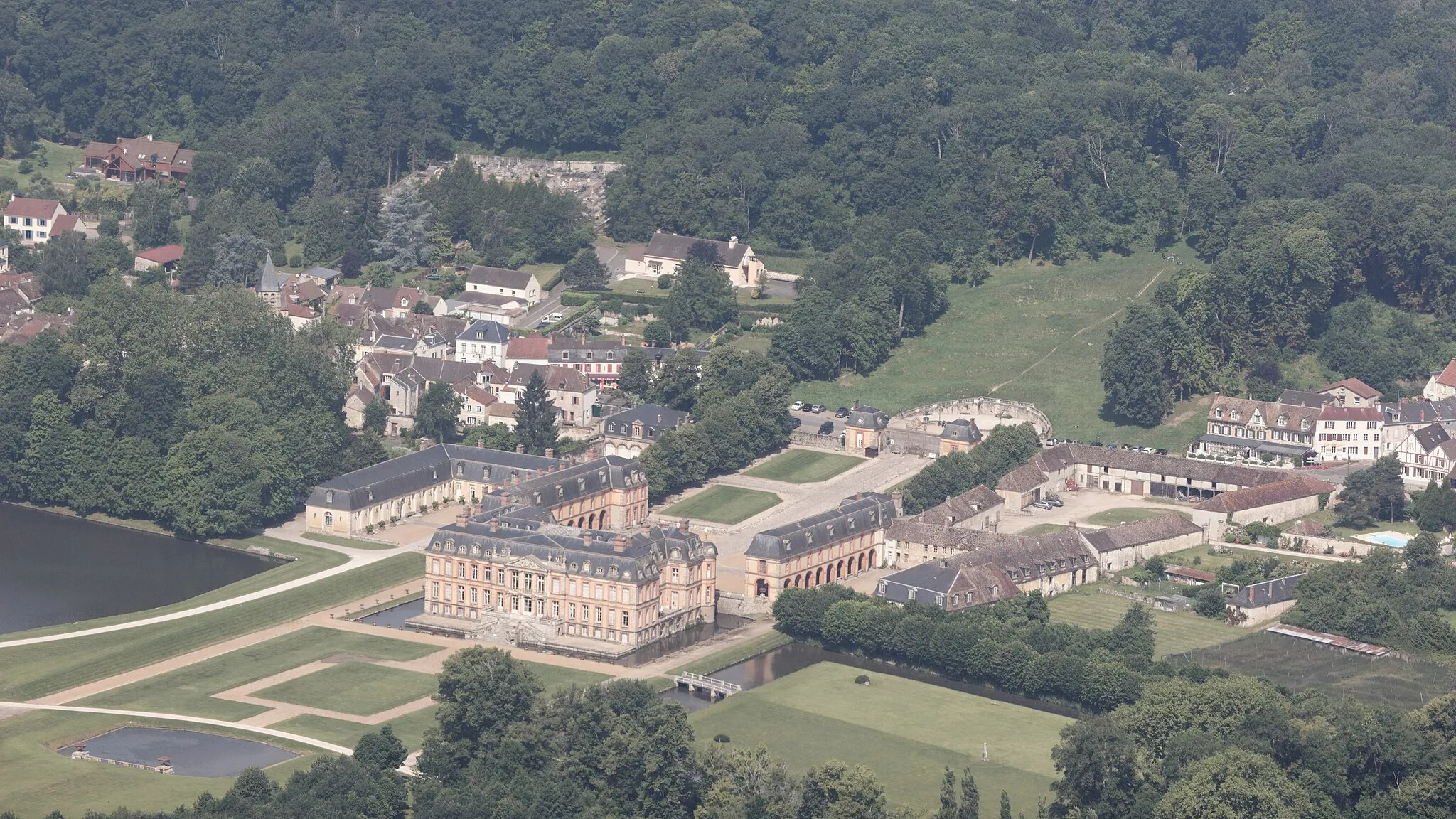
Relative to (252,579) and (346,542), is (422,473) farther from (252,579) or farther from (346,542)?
(252,579)

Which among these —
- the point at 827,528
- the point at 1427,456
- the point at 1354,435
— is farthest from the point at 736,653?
the point at 1354,435

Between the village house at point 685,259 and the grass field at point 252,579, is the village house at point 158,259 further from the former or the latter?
the grass field at point 252,579

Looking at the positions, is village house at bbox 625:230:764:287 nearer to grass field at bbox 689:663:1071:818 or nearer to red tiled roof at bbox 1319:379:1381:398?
red tiled roof at bbox 1319:379:1381:398

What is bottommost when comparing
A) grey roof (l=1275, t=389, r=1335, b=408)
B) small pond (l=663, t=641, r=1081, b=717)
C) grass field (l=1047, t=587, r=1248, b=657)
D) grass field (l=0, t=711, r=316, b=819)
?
grass field (l=0, t=711, r=316, b=819)

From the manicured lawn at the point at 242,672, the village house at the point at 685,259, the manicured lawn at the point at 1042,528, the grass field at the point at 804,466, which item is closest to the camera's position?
the manicured lawn at the point at 242,672

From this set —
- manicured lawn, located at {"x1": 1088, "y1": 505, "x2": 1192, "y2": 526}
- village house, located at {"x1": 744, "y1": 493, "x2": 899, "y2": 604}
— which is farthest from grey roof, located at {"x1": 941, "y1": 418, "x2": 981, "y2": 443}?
village house, located at {"x1": 744, "y1": 493, "x2": 899, "y2": 604}

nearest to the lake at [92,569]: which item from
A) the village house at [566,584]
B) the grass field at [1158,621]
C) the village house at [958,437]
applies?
the village house at [566,584]

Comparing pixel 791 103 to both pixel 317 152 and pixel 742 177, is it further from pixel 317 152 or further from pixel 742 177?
pixel 317 152
